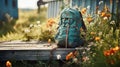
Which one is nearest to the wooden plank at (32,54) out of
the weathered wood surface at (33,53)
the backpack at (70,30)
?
the weathered wood surface at (33,53)

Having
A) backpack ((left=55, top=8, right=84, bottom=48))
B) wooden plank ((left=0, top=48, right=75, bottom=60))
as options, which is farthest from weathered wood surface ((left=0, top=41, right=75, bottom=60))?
backpack ((left=55, top=8, right=84, bottom=48))

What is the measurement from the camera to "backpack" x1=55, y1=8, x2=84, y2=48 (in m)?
7.56

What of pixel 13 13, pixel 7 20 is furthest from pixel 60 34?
pixel 13 13

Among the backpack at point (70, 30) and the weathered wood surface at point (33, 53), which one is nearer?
the weathered wood surface at point (33, 53)

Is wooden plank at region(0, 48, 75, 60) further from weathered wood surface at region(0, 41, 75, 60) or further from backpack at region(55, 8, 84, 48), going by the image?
backpack at region(55, 8, 84, 48)

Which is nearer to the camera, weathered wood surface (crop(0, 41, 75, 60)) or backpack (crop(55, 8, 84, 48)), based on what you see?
weathered wood surface (crop(0, 41, 75, 60))

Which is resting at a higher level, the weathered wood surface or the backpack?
the backpack

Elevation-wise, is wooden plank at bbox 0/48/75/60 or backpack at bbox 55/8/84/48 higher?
backpack at bbox 55/8/84/48

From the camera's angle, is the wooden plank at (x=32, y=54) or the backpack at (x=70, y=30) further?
the backpack at (x=70, y=30)

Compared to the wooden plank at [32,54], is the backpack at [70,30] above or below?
above

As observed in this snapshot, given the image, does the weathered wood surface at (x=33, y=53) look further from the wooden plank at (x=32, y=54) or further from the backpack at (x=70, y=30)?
the backpack at (x=70, y=30)

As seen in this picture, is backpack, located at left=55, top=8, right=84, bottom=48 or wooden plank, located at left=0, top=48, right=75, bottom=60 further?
backpack, located at left=55, top=8, right=84, bottom=48

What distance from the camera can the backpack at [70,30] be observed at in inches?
298

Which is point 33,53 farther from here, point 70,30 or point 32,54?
point 70,30
